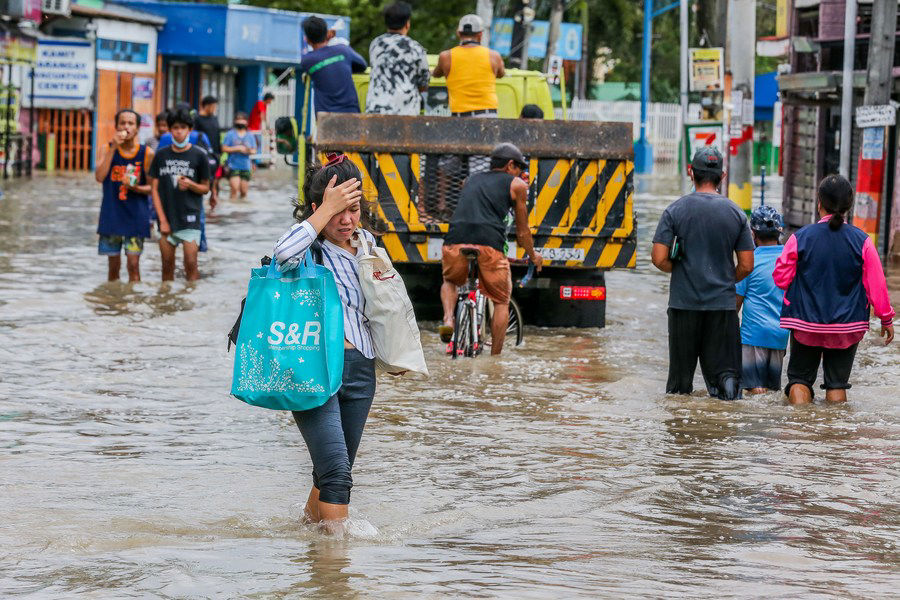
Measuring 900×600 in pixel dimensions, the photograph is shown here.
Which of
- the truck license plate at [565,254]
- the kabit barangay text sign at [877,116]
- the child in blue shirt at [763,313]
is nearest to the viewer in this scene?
the child in blue shirt at [763,313]

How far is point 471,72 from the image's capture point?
45.0 ft

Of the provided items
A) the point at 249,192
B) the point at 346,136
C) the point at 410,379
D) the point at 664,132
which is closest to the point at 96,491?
the point at 410,379

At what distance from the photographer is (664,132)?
171ft

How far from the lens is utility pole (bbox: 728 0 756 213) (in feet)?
64.2

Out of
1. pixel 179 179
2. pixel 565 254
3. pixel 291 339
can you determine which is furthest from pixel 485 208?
pixel 291 339

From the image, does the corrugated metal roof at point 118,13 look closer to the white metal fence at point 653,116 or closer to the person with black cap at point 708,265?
the white metal fence at point 653,116

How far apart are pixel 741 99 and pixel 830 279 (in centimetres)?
1083

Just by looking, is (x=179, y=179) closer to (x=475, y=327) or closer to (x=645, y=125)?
(x=475, y=327)

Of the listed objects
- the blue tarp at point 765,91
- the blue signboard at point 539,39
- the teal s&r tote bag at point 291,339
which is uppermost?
the blue signboard at point 539,39

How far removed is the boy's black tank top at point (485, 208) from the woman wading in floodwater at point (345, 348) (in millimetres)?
5328

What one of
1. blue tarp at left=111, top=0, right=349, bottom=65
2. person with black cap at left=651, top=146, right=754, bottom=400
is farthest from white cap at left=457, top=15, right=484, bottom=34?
blue tarp at left=111, top=0, right=349, bottom=65

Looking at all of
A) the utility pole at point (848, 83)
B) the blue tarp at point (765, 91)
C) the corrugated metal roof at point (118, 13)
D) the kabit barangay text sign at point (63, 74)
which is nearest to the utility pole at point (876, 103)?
the utility pole at point (848, 83)

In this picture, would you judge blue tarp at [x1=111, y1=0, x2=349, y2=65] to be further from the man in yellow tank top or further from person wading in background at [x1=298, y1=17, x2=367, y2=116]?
the man in yellow tank top

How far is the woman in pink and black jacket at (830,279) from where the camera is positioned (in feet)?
30.7
